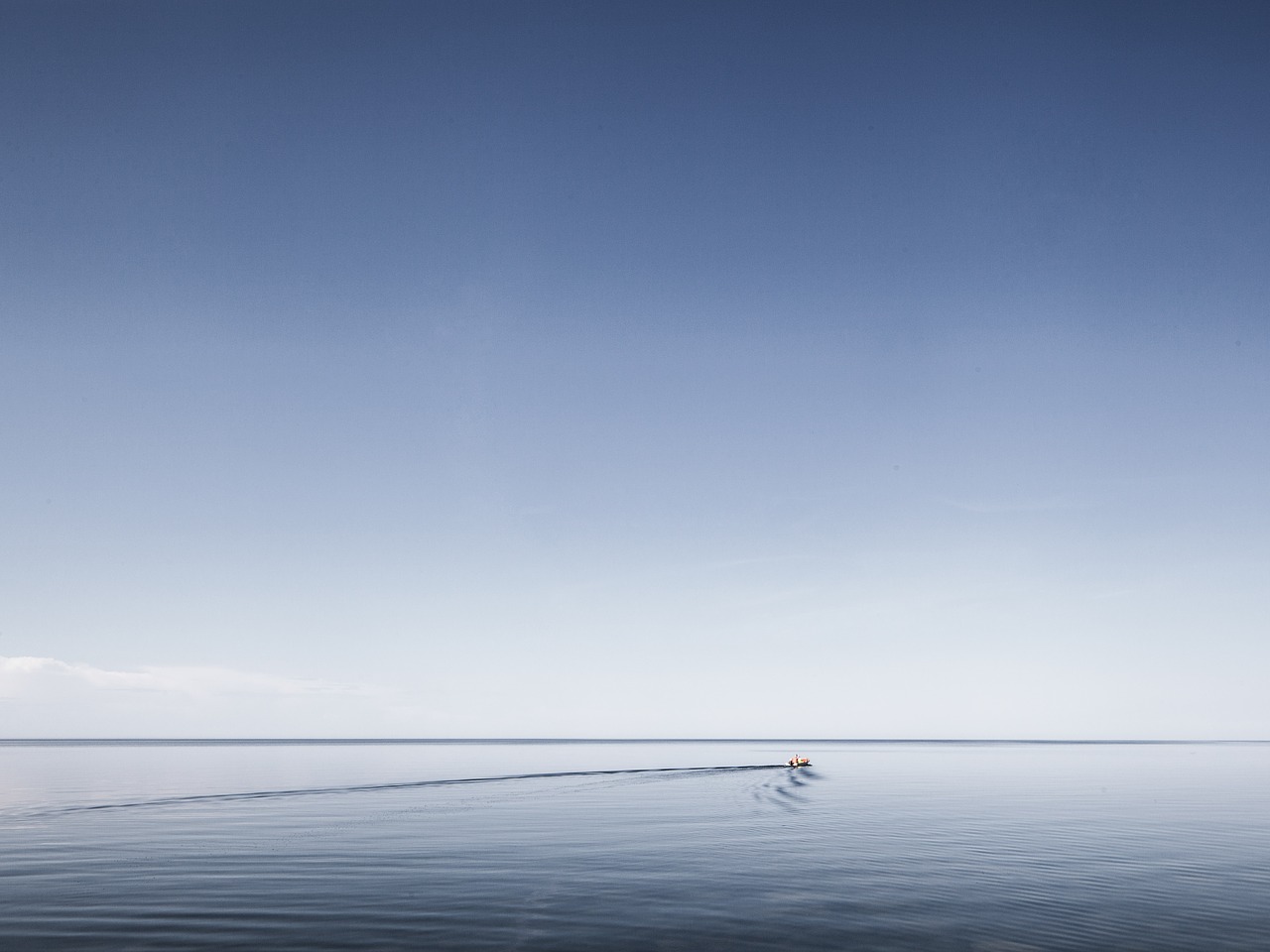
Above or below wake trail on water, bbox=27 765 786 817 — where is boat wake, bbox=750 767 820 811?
above

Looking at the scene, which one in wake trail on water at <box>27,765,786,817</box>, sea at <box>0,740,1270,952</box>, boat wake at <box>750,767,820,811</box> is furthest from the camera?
boat wake at <box>750,767,820,811</box>

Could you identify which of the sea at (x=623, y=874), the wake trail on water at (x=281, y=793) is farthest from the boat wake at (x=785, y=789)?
the wake trail on water at (x=281, y=793)

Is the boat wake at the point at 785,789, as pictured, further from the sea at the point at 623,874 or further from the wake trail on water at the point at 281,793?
the wake trail on water at the point at 281,793

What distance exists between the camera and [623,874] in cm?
4100

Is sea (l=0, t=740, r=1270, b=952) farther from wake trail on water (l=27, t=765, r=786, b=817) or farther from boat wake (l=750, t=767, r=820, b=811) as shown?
boat wake (l=750, t=767, r=820, b=811)

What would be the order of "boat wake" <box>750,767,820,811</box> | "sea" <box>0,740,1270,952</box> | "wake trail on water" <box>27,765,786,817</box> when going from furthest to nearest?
"boat wake" <box>750,767,820,811</box> < "wake trail on water" <box>27,765,786,817</box> < "sea" <box>0,740,1270,952</box>

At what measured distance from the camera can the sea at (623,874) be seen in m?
28.9

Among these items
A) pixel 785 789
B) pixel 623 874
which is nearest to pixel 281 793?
pixel 785 789

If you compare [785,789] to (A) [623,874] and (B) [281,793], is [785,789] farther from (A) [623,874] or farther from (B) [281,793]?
(A) [623,874]

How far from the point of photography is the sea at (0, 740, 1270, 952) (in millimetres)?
28922

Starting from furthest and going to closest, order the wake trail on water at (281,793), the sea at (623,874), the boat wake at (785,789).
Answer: the boat wake at (785,789) < the wake trail on water at (281,793) < the sea at (623,874)

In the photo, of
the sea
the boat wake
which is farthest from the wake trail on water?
the boat wake

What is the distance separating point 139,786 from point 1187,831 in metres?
95.2

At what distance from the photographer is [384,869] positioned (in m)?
40.8
